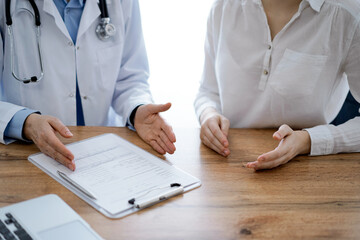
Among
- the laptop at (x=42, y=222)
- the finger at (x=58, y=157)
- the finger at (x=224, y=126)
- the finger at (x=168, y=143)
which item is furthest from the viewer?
the finger at (x=224, y=126)

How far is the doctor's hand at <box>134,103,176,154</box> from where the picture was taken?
109 cm

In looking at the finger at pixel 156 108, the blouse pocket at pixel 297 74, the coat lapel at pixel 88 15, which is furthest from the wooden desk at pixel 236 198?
the coat lapel at pixel 88 15

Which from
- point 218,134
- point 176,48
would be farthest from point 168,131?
point 176,48

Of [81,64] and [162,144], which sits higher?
[81,64]

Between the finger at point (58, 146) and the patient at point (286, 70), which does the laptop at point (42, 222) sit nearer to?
the finger at point (58, 146)

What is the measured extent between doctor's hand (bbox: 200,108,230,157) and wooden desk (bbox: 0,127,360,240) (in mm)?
24

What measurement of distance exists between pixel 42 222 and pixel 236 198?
16.5 inches

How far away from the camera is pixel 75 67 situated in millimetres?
1352

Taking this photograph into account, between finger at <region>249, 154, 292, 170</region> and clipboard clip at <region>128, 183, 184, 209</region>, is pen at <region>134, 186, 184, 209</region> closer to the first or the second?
clipboard clip at <region>128, 183, 184, 209</region>

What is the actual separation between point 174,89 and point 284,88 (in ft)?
4.07

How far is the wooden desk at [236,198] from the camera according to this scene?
0.76m

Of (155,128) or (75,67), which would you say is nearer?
(155,128)

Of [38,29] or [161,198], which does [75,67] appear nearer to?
[38,29]

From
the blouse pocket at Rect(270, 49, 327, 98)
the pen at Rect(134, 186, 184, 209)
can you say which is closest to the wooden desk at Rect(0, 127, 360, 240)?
the pen at Rect(134, 186, 184, 209)
